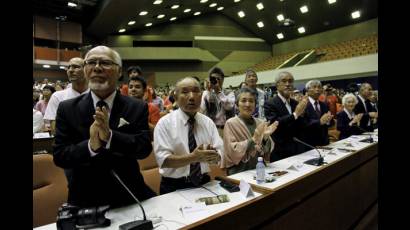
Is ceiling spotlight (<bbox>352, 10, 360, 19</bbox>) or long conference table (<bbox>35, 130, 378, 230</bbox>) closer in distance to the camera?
long conference table (<bbox>35, 130, 378, 230</bbox>)

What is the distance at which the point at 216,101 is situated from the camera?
345 cm

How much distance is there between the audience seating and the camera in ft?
5.91

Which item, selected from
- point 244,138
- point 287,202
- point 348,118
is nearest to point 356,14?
point 348,118

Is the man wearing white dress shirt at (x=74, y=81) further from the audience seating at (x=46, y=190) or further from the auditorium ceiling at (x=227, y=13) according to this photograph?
the auditorium ceiling at (x=227, y=13)

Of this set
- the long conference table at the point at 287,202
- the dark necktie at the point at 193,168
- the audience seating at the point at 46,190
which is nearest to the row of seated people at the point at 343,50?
the long conference table at the point at 287,202

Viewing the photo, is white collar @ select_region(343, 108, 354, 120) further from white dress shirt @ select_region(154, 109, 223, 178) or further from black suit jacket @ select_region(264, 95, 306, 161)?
white dress shirt @ select_region(154, 109, 223, 178)

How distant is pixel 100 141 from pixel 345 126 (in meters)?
4.19

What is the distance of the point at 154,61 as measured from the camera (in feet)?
52.4

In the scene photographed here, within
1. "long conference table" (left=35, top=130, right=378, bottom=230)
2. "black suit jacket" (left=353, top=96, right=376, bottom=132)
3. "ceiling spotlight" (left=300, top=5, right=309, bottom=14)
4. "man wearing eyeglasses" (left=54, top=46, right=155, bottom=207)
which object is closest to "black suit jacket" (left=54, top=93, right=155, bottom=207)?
"man wearing eyeglasses" (left=54, top=46, right=155, bottom=207)

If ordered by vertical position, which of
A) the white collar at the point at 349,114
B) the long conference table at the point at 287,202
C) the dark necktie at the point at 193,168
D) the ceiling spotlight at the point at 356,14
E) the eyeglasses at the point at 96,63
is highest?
the ceiling spotlight at the point at 356,14

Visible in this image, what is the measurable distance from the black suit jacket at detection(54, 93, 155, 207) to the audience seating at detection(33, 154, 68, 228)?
50 centimetres

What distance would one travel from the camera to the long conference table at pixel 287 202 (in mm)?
1390

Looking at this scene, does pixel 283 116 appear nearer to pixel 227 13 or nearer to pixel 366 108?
pixel 366 108
